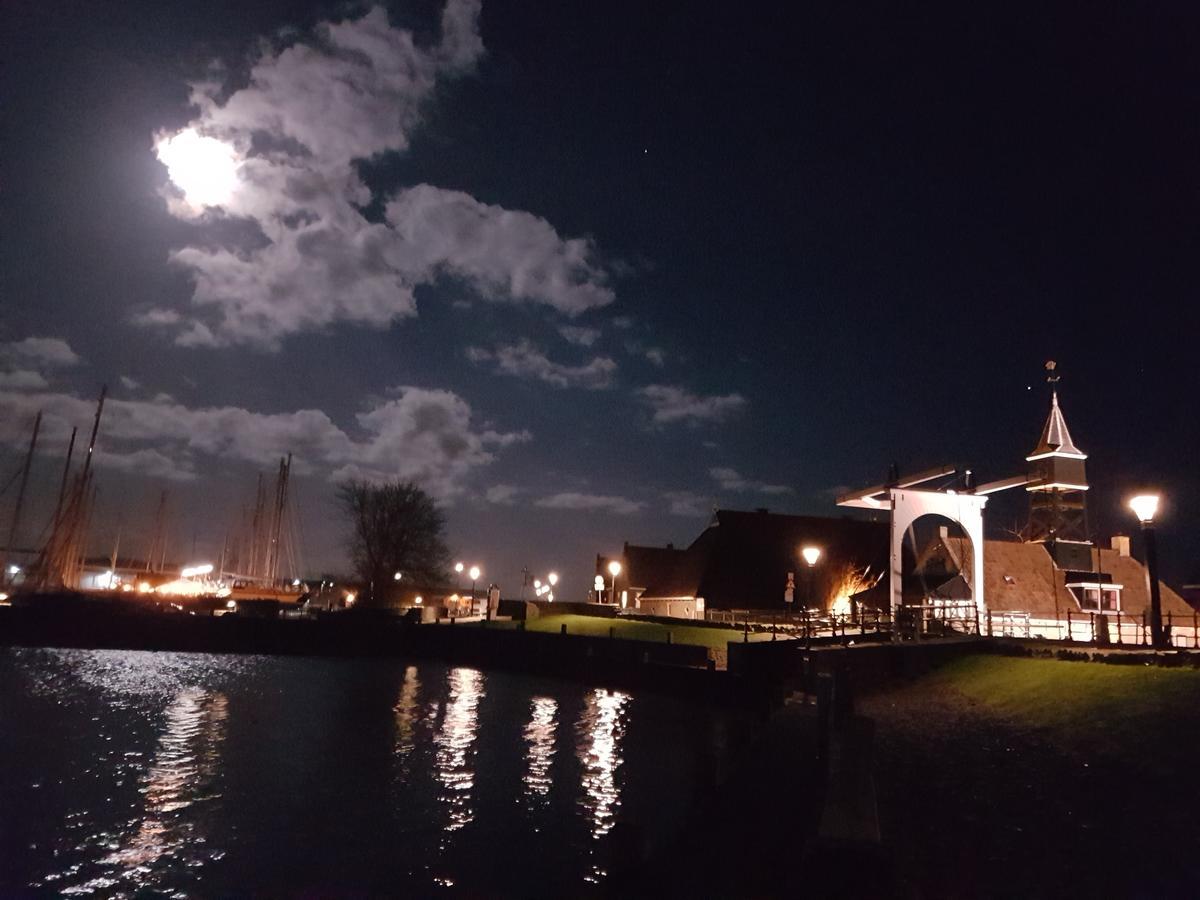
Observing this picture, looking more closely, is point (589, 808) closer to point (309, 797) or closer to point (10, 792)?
point (309, 797)

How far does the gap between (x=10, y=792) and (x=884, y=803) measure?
18.4m

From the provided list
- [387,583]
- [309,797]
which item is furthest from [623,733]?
[387,583]

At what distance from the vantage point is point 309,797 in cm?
1802

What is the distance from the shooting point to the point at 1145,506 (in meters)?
20.3

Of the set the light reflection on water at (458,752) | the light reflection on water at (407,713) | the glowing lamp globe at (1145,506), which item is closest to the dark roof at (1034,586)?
the glowing lamp globe at (1145,506)

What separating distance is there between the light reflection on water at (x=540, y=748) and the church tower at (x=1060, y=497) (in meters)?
26.8

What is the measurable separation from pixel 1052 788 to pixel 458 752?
1584 cm

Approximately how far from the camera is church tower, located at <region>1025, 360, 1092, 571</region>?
41312 millimetres

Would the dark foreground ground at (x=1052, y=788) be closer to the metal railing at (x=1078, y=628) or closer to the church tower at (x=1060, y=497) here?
the metal railing at (x=1078, y=628)

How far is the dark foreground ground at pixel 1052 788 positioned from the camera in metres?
8.69

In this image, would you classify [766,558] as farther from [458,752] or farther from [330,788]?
[330,788]

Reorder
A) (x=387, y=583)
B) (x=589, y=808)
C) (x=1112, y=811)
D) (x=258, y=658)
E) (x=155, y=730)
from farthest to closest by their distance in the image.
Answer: (x=387, y=583)
(x=258, y=658)
(x=155, y=730)
(x=589, y=808)
(x=1112, y=811)

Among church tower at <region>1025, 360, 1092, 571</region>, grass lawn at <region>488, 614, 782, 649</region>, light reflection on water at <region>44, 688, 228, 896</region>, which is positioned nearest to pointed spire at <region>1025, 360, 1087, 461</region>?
church tower at <region>1025, 360, 1092, 571</region>

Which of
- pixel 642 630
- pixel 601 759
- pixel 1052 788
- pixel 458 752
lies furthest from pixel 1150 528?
pixel 642 630
